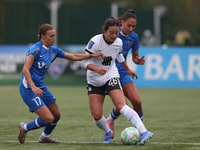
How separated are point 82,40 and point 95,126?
1487 cm

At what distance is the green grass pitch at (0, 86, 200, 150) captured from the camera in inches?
284

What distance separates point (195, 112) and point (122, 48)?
4.67 m

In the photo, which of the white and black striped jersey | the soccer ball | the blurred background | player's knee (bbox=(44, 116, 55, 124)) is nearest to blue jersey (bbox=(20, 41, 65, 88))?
player's knee (bbox=(44, 116, 55, 124))

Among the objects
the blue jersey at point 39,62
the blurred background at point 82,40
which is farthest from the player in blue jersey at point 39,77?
the blurred background at point 82,40

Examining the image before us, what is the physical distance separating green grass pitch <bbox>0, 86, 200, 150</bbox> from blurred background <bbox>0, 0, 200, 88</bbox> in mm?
1806

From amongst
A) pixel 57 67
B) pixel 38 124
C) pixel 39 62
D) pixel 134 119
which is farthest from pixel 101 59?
pixel 57 67

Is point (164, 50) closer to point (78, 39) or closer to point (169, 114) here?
point (78, 39)

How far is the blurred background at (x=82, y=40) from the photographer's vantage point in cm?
1941

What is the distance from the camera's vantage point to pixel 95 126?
961 cm

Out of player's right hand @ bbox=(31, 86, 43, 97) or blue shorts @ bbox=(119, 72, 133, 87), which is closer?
player's right hand @ bbox=(31, 86, 43, 97)

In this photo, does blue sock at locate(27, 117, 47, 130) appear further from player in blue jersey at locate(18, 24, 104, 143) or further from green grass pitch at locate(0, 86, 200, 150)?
green grass pitch at locate(0, 86, 200, 150)

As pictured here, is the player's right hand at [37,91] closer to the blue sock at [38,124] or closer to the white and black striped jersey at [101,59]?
the blue sock at [38,124]

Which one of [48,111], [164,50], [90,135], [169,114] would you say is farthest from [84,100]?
[48,111]

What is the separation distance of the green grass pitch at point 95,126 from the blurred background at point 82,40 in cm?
181
